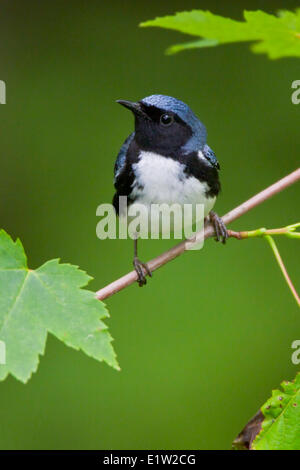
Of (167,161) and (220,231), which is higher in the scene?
(167,161)

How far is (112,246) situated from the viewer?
162 inches

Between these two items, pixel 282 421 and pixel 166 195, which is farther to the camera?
pixel 166 195

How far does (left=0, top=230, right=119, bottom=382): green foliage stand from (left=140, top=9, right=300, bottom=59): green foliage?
569 mm

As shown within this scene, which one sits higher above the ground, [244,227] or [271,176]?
[271,176]

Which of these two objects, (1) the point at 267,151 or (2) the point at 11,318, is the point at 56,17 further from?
(2) the point at 11,318

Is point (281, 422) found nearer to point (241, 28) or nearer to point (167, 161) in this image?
point (241, 28)

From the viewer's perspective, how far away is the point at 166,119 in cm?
227

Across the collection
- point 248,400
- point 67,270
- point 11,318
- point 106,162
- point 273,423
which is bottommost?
point 248,400

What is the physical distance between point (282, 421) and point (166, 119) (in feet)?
3.69

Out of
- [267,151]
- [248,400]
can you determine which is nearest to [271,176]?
[267,151]

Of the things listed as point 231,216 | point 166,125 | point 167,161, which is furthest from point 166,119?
point 231,216

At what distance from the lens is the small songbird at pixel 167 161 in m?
2.22

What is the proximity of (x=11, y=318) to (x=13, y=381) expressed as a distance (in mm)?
2532

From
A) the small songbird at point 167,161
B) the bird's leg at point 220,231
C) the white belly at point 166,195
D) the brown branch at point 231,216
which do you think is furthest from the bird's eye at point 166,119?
the brown branch at point 231,216
